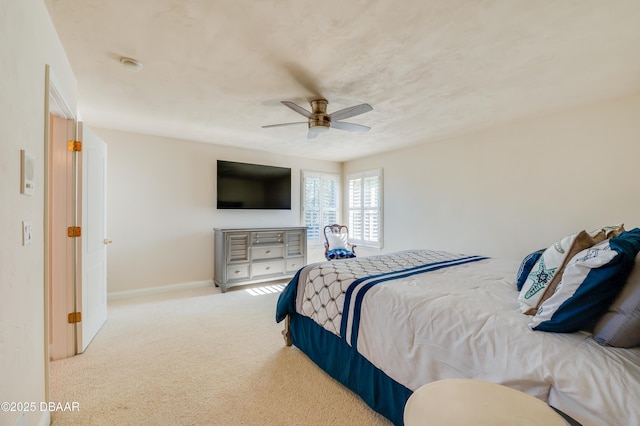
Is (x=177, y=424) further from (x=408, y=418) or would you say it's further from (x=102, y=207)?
(x=102, y=207)

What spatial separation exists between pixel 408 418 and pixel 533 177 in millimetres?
3516

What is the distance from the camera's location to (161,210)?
4.25 metres

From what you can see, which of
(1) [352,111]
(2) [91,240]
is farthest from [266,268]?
(1) [352,111]

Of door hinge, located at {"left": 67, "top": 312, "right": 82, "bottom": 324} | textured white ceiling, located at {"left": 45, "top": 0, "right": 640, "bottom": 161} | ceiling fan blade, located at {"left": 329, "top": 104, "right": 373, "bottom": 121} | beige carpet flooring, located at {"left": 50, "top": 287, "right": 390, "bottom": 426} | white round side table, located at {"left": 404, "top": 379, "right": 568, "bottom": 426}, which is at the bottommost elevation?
beige carpet flooring, located at {"left": 50, "top": 287, "right": 390, "bottom": 426}

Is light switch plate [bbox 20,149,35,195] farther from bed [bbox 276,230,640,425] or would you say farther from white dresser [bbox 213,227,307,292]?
white dresser [bbox 213,227,307,292]

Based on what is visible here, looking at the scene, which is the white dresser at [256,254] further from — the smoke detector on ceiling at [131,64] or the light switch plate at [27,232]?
the light switch plate at [27,232]

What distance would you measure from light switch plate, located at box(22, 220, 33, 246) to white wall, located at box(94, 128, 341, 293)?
2.98 meters

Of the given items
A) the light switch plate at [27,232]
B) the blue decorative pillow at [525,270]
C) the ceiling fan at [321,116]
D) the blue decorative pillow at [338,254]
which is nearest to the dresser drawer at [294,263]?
the blue decorative pillow at [338,254]

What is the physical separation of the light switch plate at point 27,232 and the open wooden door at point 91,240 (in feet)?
4.01

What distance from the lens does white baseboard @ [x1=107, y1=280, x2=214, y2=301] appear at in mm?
3906

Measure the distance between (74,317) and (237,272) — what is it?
217cm

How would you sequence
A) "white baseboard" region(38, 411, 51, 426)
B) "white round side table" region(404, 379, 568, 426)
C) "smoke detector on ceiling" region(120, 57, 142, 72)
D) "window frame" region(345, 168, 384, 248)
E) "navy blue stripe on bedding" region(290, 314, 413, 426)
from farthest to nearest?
"window frame" region(345, 168, 384, 248), "smoke detector on ceiling" region(120, 57, 142, 72), "navy blue stripe on bedding" region(290, 314, 413, 426), "white baseboard" region(38, 411, 51, 426), "white round side table" region(404, 379, 568, 426)

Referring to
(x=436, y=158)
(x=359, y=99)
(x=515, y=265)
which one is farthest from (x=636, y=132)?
(x=359, y=99)

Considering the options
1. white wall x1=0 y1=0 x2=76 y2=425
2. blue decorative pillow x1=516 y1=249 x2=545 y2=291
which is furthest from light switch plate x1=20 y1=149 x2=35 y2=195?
blue decorative pillow x1=516 y1=249 x2=545 y2=291
